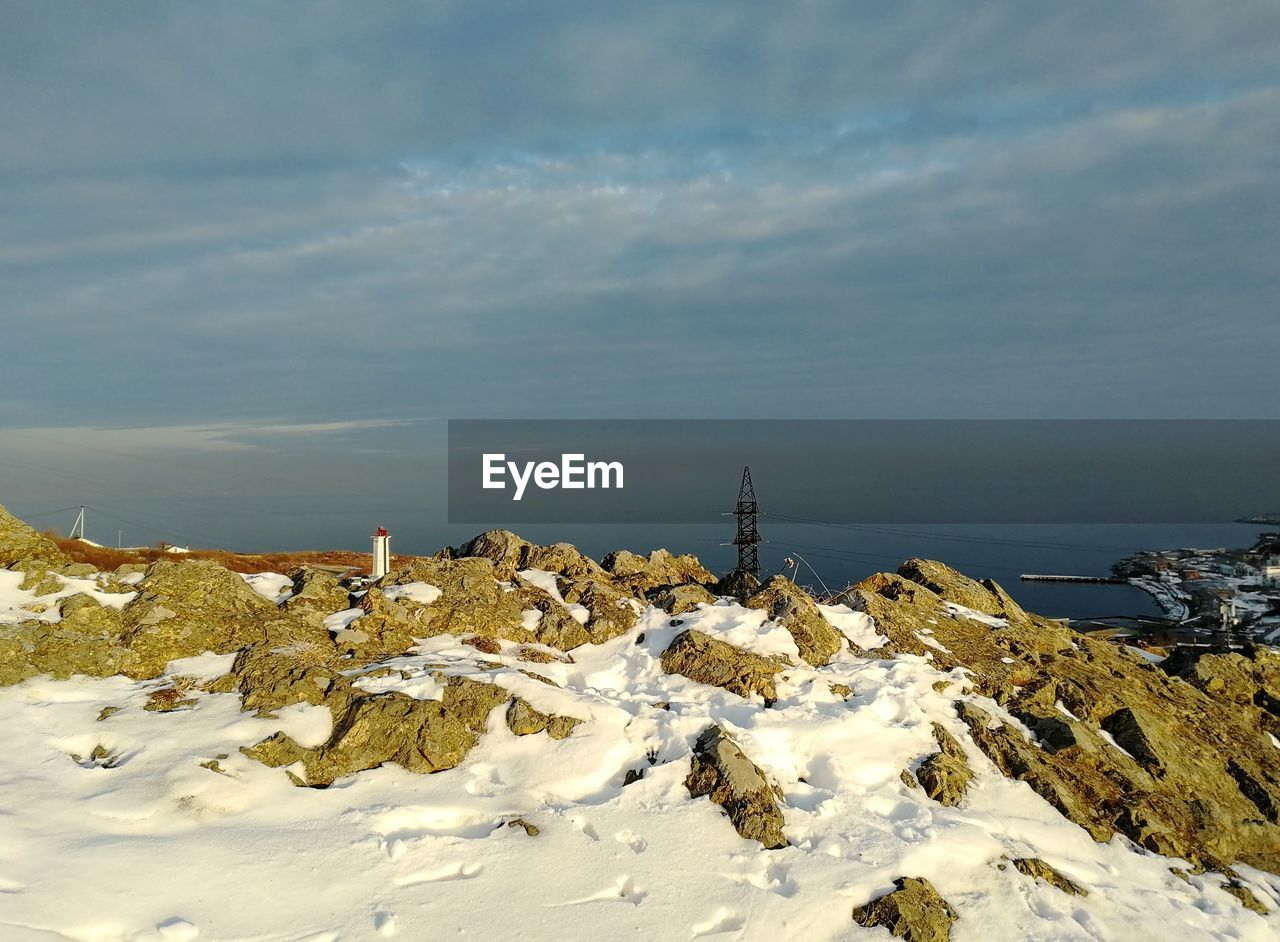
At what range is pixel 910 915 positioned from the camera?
976cm

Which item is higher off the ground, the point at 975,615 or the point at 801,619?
the point at 801,619

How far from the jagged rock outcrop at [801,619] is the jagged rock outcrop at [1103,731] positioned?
1.55 meters

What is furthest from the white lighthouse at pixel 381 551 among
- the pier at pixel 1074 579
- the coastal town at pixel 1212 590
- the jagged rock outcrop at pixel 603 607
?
the pier at pixel 1074 579

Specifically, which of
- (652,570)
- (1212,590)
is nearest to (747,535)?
(652,570)

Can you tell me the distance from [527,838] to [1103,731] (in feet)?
42.1

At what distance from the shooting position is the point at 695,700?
48.6 feet

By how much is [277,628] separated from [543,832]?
8.26 metres

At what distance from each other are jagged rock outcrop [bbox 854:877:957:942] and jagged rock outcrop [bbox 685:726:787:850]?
154 cm

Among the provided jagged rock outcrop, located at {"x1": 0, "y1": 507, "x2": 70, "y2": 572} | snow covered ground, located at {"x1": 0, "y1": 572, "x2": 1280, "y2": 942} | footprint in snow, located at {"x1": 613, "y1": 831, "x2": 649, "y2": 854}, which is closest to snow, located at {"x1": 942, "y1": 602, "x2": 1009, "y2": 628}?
snow covered ground, located at {"x1": 0, "y1": 572, "x2": 1280, "y2": 942}

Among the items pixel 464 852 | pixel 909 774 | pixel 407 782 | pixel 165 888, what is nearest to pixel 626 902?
pixel 464 852

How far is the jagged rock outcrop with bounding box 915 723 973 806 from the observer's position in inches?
503

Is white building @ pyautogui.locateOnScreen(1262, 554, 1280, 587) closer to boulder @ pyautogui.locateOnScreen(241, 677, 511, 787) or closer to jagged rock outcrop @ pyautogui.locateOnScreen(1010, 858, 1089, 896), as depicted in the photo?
jagged rock outcrop @ pyautogui.locateOnScreen(1010, 858, 1089, 896)

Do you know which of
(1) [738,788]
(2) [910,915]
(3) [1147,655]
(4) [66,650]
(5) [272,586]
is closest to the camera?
(2) [910,915]

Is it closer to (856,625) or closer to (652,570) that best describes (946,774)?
(856,625)
